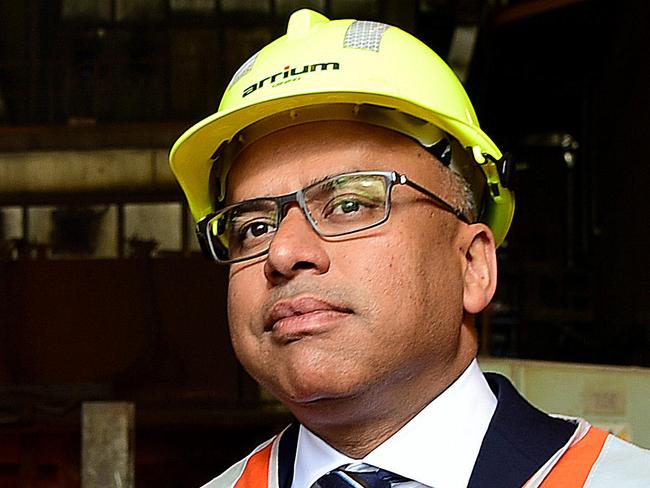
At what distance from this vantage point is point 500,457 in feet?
4.69

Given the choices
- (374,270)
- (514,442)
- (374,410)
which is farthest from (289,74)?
(514,442)

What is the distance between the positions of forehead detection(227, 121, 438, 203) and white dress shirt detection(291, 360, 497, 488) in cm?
36

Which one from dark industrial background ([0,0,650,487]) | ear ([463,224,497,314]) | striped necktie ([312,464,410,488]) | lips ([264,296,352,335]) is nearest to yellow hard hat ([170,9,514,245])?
ear ([463,224,497,314])

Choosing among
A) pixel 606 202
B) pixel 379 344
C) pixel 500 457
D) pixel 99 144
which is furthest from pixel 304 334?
pixel 606 202

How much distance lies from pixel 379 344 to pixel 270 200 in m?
0.28

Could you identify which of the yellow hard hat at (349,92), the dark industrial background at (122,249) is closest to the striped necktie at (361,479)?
the yellow hard hat at (349,92)

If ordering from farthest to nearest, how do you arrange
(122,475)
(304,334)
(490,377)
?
(122,475)
(490,377)
(304,334)

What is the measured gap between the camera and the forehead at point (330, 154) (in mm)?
1481

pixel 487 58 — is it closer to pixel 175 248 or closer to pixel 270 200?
pixel 175 248

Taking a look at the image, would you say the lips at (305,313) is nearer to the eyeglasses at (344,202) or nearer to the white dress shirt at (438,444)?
the eyeglasses at (344,202)

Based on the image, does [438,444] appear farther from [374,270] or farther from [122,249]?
[122,249]

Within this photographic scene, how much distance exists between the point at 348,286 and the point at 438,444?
0.29m

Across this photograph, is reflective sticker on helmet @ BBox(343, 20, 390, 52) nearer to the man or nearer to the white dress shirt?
the man

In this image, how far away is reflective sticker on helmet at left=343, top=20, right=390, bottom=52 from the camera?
1542 millimetres
